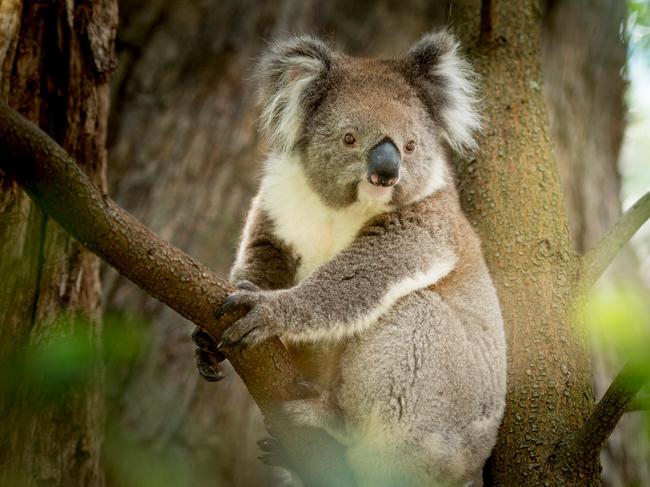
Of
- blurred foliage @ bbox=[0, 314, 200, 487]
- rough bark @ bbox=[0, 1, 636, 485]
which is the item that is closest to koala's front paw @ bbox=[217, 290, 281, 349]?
rough bark @ bbox=[0, 1, 636, 485]

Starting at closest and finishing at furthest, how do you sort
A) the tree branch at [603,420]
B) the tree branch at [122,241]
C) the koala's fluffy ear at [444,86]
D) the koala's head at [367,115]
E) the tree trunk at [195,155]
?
the tree branch at [122,241] → the tree branch at [603,420] → the koala's head at [367,115] → the koala's fluffy ear at [444,86] → the tree trunk at [195,155]

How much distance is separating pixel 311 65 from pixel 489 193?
127cm

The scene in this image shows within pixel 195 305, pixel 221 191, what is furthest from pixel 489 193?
pixel 221 191

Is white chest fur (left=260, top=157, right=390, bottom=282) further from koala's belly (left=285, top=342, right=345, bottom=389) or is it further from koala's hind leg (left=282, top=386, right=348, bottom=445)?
koala's hind leg (left=282, top=386, right=348, bottom=445)

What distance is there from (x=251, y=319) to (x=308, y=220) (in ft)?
3.85

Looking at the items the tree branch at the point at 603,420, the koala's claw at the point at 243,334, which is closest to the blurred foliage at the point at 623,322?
the tree branch at the point at 603,420

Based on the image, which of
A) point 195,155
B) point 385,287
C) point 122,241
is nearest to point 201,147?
point 195,155

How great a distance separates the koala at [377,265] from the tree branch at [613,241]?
52cm

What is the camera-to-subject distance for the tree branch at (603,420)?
2934mm

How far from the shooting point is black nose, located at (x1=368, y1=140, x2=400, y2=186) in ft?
12.5

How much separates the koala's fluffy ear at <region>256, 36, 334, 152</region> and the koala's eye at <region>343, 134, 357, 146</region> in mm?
362

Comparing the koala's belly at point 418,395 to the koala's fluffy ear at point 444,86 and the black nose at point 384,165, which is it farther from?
the koala's fluffy ear at point 444,86

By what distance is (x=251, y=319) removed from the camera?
3.21m

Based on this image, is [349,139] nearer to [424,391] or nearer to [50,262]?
[424,391]
